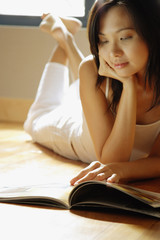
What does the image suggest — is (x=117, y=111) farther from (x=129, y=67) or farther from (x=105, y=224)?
(x=105, y=224)

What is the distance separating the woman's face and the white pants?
1.59 ft

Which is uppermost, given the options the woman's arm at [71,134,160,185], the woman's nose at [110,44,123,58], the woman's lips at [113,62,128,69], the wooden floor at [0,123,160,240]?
the woman's nose at [110,44,123,58]

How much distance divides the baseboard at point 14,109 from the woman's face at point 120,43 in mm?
2126

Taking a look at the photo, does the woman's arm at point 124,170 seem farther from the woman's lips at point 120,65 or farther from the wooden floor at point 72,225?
the woman's lips at point 120,65

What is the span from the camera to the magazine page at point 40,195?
1.09 m

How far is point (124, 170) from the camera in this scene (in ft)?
4.51

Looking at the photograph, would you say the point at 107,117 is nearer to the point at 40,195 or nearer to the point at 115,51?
the point at 115,51

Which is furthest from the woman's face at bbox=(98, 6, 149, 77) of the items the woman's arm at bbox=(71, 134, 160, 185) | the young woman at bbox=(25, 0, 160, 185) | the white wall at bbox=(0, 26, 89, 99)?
the white wall at bbox=(0, 26, 89, 99)

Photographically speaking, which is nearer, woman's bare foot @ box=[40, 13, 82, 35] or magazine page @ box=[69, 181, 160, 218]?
magazine page @ box=[69, 181, 160, 218]

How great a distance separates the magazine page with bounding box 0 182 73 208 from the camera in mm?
1087

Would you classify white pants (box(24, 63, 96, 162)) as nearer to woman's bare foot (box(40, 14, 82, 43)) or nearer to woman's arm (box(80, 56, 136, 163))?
woman's bare foot (box(40, 14, 82, 43))

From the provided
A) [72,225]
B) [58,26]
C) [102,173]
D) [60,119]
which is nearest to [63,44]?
[58,26]

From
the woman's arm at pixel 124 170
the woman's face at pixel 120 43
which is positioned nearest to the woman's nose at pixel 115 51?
the woman's face at pixel 120 43

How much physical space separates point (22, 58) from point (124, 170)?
2260 mm
